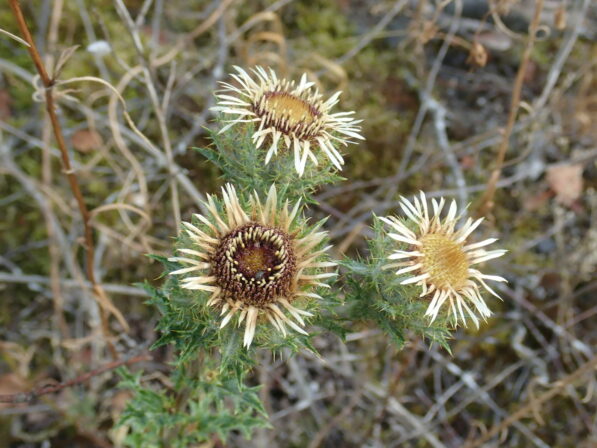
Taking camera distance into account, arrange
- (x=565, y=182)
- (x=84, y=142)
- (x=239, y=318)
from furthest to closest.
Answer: (x=565, y=182)
(x=84, y=142)
(x=239, y=318)


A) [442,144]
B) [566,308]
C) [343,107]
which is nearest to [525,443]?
[566,308]

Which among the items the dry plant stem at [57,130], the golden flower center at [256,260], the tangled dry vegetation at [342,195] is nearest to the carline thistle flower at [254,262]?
the golden flower center at [256,260]

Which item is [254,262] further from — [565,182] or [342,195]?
[565,182]

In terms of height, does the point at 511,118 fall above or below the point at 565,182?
below

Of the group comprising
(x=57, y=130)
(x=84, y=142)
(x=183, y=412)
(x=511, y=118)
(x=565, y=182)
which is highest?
(x=565, y=182)

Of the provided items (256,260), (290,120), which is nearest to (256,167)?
(290,120)

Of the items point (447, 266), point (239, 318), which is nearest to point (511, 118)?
point (447, 266)

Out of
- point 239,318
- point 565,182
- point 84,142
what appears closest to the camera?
point 239,318

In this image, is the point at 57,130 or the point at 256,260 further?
the point at 57,130

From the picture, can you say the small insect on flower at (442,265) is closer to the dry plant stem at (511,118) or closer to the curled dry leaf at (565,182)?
the dry plant stem at (511,118)
